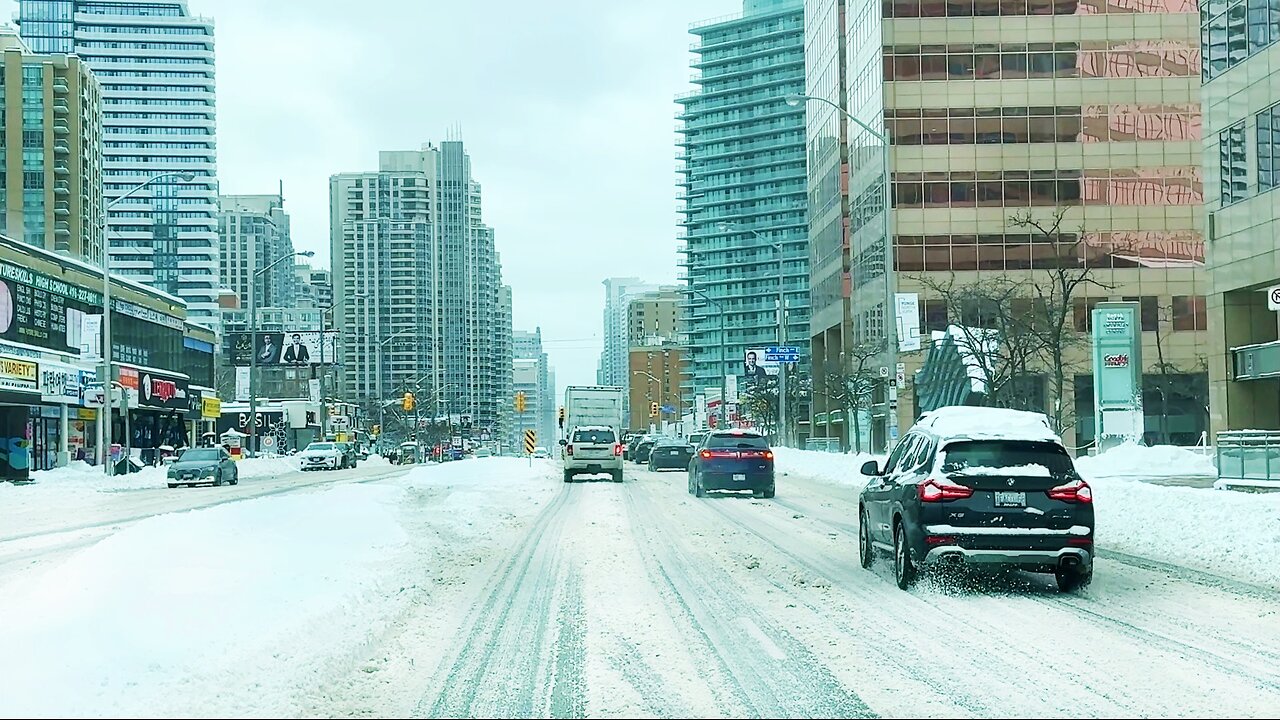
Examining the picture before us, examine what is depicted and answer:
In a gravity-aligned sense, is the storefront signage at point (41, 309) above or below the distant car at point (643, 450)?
above

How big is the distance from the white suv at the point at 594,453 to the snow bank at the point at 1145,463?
591 inches

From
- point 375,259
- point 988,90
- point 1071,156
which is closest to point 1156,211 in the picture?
point 1071,156

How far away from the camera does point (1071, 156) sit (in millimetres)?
76188

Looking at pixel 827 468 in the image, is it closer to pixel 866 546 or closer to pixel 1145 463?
pixel 1145 463

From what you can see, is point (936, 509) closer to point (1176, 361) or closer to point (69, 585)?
point (69, 585)

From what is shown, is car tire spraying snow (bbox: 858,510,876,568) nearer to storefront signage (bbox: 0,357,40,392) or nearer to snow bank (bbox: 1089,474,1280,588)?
snow bank (bbox: 1089,474,1280,588)

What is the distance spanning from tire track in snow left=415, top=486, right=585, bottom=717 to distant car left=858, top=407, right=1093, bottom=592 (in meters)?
3.63

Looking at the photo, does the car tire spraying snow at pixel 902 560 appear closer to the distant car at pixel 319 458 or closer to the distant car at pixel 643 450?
the distant car at pixel 643 450

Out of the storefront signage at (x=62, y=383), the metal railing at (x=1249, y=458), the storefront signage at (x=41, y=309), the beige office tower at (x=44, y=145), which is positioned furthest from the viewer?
the beige office tower at (x=44, y=145)

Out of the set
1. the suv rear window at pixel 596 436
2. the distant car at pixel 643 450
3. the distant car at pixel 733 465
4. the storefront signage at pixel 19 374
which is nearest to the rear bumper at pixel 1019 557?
the distant car at pixel 733 465

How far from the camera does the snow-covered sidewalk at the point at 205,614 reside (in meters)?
7.62

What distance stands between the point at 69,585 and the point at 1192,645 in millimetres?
9101

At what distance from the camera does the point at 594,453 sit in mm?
43406

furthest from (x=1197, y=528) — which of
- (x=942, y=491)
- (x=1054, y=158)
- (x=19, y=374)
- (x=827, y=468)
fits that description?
(x=1054, y=158)
